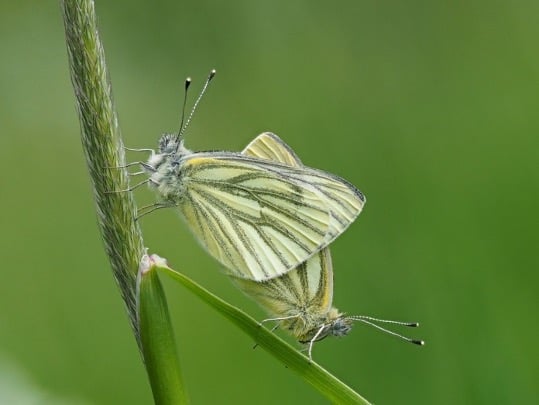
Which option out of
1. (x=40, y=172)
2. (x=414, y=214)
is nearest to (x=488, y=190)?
(x=414, y=214)

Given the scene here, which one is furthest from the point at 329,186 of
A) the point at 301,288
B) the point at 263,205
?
the point at 301,288

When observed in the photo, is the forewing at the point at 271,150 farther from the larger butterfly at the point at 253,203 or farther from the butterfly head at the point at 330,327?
the butterfly head at the point at 330,327

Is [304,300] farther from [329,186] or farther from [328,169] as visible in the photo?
[328,169]

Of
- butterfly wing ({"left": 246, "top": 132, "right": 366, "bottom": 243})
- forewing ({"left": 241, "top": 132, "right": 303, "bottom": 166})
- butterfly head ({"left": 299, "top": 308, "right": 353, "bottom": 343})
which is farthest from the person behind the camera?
forewing ({"left": 241, "top": 132, "right": 303, "bottom": 166})

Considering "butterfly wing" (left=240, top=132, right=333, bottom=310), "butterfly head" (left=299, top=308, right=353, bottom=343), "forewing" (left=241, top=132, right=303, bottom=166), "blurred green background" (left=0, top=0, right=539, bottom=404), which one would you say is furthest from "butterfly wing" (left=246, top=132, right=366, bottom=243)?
"blurred green background" (left=0, top=0, right=539, bottom=404)

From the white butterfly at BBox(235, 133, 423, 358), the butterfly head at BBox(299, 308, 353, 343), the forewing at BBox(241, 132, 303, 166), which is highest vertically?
the forewing at BBox(241, 132, 303, 166)

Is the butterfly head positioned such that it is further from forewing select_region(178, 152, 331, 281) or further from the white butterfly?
forewing select_region(178, 152, 331, 281)
